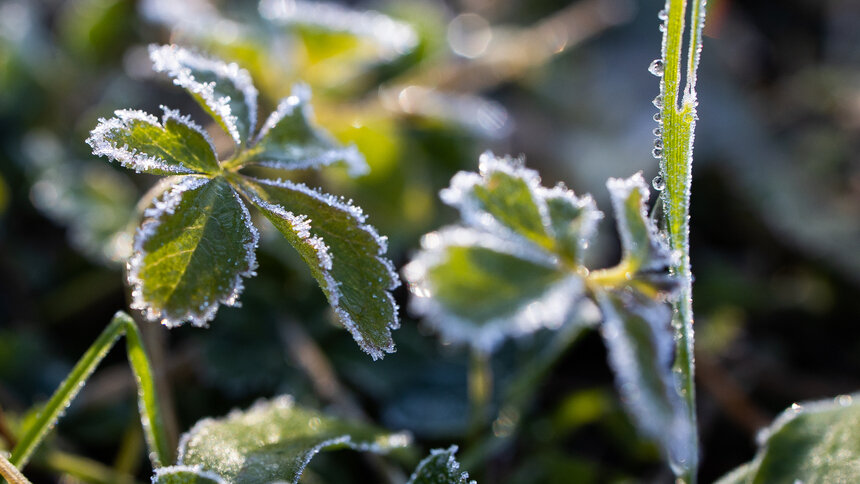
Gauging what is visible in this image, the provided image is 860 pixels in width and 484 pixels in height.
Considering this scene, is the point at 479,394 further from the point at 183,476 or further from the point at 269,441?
the point at 183,476

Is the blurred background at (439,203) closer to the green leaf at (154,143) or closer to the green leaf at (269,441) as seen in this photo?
the green leaf at (269,441)

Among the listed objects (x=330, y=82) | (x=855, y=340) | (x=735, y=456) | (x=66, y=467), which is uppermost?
(x=330, y=82)

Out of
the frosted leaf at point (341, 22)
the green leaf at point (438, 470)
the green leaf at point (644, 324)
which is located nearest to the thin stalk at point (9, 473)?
the green leaf at point (438, 470)

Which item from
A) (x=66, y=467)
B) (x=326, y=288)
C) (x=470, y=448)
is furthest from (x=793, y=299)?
(x=66, y=467)

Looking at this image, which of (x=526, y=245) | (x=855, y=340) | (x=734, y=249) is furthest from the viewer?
(x=734, y=249)

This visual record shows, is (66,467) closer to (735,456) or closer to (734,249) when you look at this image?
(735,456)

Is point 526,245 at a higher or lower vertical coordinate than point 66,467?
higher
